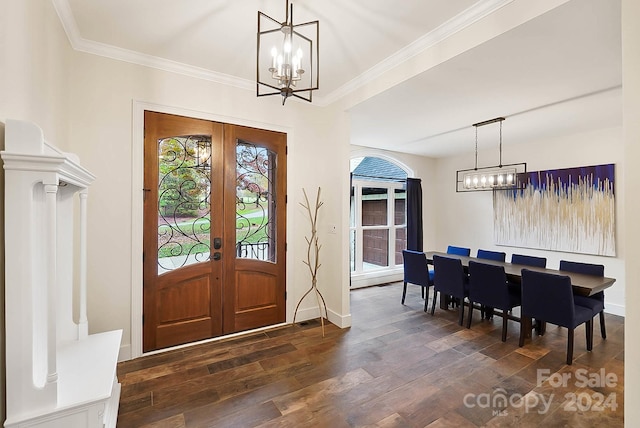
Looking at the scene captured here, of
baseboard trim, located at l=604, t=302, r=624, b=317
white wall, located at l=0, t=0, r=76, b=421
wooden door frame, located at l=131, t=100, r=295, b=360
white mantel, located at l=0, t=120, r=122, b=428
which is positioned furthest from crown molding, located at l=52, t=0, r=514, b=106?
baseboard trim, located at l=604, t=302, r=624, b=317

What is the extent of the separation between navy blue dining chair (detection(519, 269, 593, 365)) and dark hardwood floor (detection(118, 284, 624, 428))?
0.35 meters

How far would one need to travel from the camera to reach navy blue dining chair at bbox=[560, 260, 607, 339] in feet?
10.2

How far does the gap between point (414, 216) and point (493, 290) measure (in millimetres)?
2858

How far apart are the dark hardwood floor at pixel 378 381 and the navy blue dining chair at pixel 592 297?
0.93ft

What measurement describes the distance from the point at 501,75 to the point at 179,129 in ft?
10.3

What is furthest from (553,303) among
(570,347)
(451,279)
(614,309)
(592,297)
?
(614,309)

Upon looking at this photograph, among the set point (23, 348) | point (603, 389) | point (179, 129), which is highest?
point (179, 129)

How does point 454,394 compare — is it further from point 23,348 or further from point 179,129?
point 179,129

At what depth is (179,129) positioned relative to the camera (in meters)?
2.89

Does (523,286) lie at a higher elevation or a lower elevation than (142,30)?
lower

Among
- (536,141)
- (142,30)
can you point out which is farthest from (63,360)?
(536,141)

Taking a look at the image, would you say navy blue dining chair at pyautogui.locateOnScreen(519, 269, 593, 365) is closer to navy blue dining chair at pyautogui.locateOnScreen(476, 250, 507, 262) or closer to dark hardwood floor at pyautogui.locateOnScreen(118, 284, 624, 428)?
dark hardwood floor at pyautogui.locateOnScreen(118, 284, 624, 428)

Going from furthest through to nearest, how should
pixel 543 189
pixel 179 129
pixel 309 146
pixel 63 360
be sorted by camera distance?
pixel 543 189, pixel 309 146, pixel 179 129, pixel 63 360

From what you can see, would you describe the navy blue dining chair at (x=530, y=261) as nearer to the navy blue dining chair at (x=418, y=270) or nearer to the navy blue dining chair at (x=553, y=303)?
the navy blue dining chair at (x=553, y=303)
